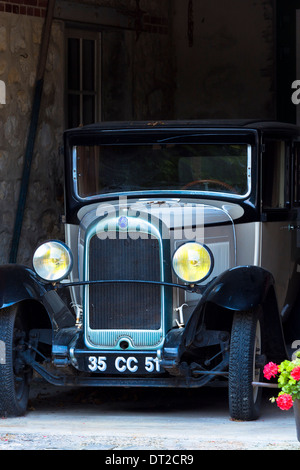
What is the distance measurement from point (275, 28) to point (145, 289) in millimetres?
5660

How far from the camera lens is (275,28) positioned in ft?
35.2

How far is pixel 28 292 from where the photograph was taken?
229 inches

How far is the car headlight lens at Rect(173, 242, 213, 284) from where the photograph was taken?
5.67 metres

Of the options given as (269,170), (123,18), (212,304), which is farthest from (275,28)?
(212,304)

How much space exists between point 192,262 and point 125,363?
2.18ft

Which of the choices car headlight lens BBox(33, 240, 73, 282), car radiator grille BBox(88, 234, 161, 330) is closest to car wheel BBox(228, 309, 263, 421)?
car radiator grille BBox(88, 234, 161, 330)

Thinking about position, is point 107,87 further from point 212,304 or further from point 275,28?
point 212,304

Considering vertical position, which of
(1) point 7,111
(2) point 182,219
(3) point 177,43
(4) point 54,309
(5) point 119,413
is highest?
(3) point 177,43

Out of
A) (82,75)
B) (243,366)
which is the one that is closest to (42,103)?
(82,75)

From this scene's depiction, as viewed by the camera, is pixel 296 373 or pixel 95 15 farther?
pixel 95 15

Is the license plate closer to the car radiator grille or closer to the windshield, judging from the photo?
the car radiator grille

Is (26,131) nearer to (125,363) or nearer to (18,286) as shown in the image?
(18,286)

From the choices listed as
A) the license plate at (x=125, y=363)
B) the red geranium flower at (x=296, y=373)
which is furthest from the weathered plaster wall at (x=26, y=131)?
the red geranium flower at (x=296, y=373)

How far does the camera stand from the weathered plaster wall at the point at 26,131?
8414mm
